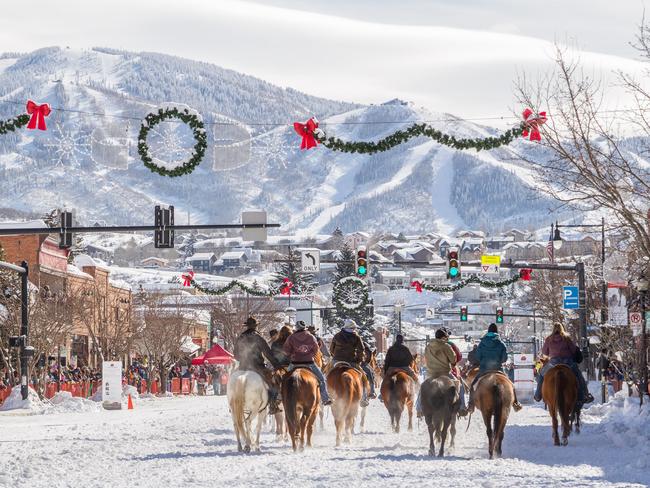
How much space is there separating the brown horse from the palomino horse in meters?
3.56

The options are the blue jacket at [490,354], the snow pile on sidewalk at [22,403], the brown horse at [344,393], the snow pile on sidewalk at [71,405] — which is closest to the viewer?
the blue jacket at [490,354]

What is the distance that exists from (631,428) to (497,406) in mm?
4756

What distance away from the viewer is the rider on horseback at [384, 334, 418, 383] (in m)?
28.5

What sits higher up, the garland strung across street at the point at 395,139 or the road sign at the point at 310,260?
the garland strung across street at the point at 395,139

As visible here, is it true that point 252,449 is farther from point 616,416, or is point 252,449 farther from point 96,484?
point 616,416

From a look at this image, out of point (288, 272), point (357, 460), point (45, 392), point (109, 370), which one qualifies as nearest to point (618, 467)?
point (357, 460)

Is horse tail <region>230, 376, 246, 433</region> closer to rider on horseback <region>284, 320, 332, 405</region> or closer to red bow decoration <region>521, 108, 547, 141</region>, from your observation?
rider on horseback <region>284, 320, 332, 405</region>

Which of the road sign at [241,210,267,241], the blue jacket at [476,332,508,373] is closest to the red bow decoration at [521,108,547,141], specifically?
the blue jacket at [476,332,508,373]

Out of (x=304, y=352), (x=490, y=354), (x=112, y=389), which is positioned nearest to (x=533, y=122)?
(x=490, y=354)

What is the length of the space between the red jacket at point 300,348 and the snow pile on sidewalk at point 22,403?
22.5m

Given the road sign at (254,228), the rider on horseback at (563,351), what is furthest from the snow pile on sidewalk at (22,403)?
the rider on horseback at (563,351)

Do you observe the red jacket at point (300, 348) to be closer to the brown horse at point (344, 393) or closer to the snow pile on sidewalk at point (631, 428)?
the brown horse at point (344, 393)

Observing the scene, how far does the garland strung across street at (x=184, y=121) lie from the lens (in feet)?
105

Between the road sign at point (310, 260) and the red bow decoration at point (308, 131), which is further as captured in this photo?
the road sign at point (310, 260)
